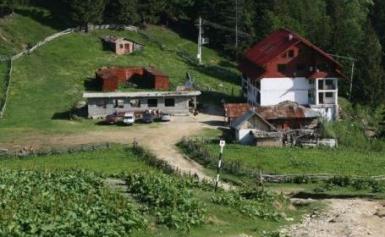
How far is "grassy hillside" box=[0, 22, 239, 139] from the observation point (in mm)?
78938

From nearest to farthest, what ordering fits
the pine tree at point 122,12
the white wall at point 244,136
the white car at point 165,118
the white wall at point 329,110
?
the white wall at point 244,136 < the white car at point 165,118 < the white wall at point 329,110 < the pine tree at point 122,12

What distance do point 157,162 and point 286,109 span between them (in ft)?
67.1

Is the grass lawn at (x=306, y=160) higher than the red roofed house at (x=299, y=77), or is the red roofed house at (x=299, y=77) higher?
the red roofed house at (x=299, y=77)

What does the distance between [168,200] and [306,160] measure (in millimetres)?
28776

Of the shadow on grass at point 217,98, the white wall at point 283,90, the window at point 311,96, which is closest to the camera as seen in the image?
the white wall at point 283,90

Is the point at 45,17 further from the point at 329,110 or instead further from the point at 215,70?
the point at 329,110

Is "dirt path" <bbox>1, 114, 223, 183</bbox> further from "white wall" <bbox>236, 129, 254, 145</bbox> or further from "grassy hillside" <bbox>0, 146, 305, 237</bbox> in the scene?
"grassy hillside" <bbox>0, 146, 305, 237</bbox>

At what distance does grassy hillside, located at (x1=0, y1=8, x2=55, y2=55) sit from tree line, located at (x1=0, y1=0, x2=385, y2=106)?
2421 millimetres

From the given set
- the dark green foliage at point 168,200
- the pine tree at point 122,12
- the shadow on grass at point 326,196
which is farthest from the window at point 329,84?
the dark green foliage at point 168,200

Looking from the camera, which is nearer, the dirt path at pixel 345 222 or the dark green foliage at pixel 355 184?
the dirt path at pixel 345 222

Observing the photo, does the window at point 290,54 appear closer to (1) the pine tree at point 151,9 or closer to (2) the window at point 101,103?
(2) the window at point 101,103

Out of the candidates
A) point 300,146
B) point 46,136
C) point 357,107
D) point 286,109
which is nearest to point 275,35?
point 357,107

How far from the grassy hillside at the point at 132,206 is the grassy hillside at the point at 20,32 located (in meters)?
57.8

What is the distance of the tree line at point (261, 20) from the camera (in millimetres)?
99250
